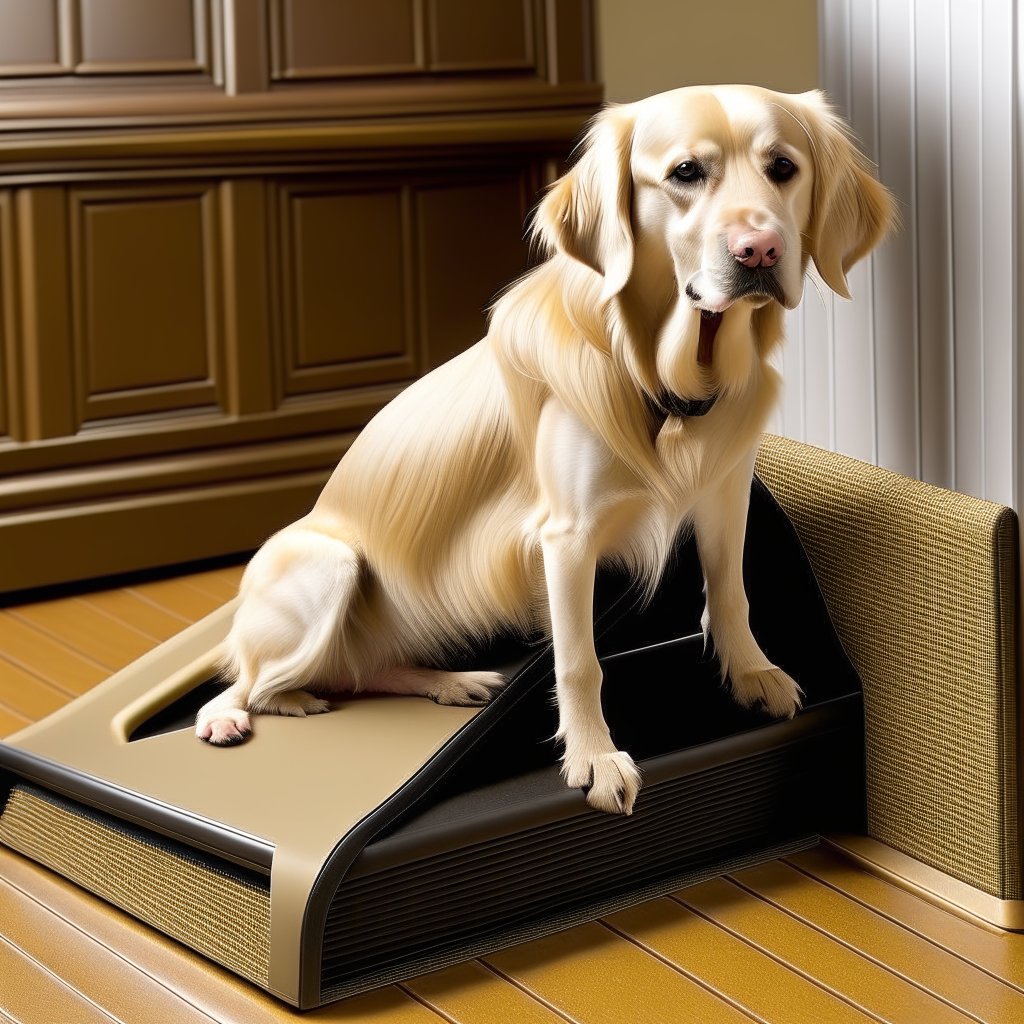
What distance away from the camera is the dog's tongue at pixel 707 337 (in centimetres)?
169

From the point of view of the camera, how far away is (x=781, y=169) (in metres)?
1.60

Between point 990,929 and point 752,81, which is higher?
point 752,81

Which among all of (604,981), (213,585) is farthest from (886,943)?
(213,585)

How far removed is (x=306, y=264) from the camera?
3469mm

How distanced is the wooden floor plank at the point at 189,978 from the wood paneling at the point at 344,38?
79.8 inches

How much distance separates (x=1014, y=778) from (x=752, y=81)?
6.70 ft

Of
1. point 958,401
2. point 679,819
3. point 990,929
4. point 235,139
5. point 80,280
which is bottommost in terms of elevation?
point 990,929

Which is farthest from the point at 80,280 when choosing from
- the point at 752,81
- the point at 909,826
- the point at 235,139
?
the point at 909,826

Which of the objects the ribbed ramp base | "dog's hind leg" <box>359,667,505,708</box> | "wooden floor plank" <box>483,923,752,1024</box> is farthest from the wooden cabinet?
"wooden floor plank" <box>483,923,752,1024</box>

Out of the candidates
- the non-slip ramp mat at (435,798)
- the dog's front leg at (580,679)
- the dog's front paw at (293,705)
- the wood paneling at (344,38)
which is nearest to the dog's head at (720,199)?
the dog's front leg at (580,679)

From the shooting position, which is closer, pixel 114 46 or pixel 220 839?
pixel 220 839

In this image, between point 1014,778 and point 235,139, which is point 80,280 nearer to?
point 235,139

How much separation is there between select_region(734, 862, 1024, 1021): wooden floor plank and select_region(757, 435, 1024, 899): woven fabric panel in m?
0.14

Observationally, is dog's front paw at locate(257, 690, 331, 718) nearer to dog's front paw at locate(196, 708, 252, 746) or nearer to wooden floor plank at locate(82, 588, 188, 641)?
dog's front paw at locate(196, 708, 252, 746)
